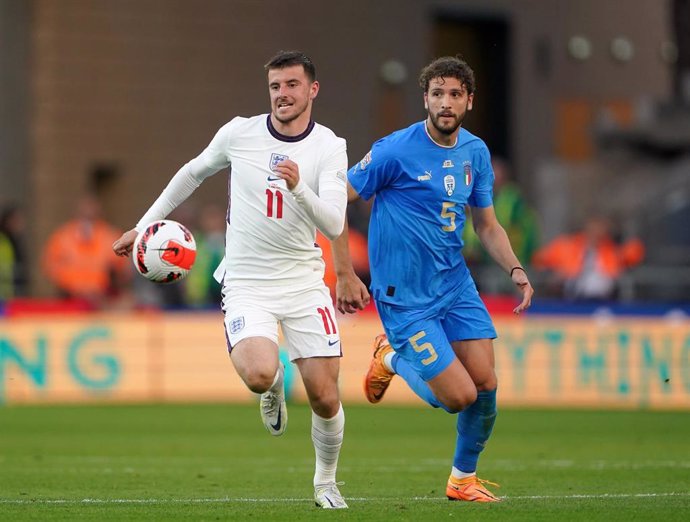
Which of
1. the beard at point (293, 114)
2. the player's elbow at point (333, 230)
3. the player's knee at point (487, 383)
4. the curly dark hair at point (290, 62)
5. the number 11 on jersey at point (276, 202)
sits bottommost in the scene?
the player's knee at point (487, 383)

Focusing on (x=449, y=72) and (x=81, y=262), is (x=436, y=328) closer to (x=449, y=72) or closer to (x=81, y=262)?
(x=449, y=72)

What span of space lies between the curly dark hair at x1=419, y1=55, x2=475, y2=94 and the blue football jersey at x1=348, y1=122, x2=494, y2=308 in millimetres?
360

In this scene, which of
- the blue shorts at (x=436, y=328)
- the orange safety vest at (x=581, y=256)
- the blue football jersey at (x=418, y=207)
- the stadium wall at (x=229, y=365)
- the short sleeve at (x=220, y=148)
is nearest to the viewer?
the short sleeve at (x=220, y=148)

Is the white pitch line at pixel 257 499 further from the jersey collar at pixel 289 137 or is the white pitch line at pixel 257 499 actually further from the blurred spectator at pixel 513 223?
the blurred spectator at pixel 513 223

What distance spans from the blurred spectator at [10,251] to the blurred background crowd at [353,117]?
1.3 inches

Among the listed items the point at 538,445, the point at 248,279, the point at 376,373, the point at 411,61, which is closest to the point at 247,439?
the point at 538,445

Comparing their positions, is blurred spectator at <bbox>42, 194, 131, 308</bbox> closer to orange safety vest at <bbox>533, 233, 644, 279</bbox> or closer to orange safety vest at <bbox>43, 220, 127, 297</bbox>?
orange safety vest at <bbox>43, 220, 127, 297</bbox>

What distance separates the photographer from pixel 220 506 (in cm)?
952

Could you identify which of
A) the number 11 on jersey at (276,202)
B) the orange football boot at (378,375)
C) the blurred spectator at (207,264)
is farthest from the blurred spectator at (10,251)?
the number 11 on jersey at (276,202)

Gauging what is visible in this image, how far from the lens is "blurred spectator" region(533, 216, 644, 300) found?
20.8 m

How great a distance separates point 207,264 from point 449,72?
12.6 metres

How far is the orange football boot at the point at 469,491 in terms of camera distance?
987 centimetres

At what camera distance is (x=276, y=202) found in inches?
375

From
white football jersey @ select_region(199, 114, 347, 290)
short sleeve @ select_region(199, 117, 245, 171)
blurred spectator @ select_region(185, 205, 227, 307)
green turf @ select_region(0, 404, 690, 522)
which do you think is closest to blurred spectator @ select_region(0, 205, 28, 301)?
blurred spectator @ select_region(185, 205, 227, 307)
